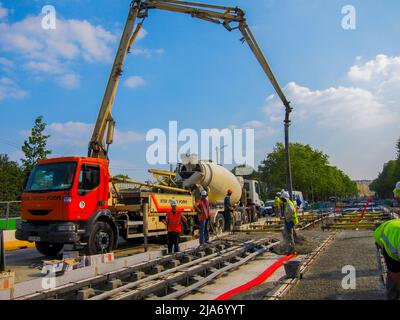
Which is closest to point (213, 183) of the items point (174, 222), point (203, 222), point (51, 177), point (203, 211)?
point (203, 211)

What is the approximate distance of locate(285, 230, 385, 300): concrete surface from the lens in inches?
243

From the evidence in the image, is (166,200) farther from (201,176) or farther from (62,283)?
(62,283)

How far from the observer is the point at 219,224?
55.3 feet

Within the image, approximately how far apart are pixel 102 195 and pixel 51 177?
1.43 meters

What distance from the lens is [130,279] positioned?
776 cm

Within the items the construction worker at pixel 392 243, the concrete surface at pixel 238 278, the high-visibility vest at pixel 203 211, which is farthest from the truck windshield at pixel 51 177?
the construction worker at pixel 392 243

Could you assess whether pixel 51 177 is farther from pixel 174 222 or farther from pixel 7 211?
pixel 7 211

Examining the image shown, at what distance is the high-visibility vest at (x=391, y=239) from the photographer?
402cm

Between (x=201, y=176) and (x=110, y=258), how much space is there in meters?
7.53

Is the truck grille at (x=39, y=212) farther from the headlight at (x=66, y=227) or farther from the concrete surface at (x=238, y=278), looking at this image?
the concrete surface at (x=238, y=278)

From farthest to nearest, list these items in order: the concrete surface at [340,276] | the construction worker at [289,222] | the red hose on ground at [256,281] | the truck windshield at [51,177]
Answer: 1. the construction worker at [289,222]
2. the truck windshield at [51,177]
3. the red hose on ground at [256,281]
4. the concrete surface at [340,276]

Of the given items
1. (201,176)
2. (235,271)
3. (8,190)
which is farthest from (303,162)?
(235,271)

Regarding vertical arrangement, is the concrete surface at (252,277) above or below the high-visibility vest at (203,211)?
below
